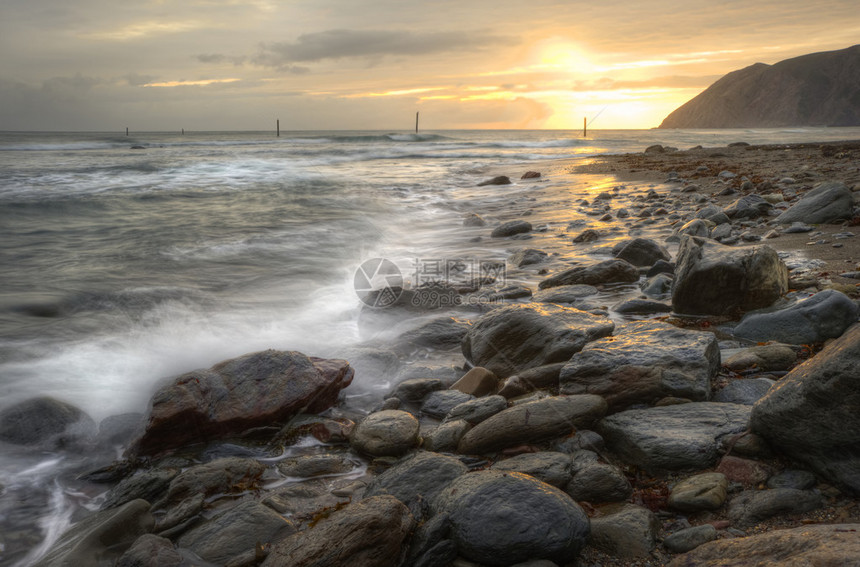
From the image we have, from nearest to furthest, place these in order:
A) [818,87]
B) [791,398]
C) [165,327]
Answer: [791,398] < [165,327] < [818,87]

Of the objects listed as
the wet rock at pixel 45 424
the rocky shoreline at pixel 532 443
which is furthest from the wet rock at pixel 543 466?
the wet rock at pixel 45 424

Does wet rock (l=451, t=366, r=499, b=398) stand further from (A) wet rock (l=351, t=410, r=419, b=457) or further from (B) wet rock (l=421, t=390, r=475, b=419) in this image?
(A) wet rock (l=351, t=410, r=419, b=457)

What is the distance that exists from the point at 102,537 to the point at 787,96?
187 metres

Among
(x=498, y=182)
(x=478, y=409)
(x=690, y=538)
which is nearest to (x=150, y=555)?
(x=478, y=409)

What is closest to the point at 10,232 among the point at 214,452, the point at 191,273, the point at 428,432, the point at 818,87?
the point at 191,273

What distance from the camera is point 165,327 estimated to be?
5742mm

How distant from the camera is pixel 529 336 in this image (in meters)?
3.79

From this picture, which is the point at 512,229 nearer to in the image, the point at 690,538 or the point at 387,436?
the point at 387,436

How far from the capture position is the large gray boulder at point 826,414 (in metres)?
1.90

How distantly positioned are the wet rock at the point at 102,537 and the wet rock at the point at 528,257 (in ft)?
18.1

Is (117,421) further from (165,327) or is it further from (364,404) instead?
(165,327)

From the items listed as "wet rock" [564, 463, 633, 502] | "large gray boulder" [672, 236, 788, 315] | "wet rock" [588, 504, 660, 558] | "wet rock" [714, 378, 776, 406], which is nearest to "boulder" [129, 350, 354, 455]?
"wet rock" [564, 463, 633, 502]

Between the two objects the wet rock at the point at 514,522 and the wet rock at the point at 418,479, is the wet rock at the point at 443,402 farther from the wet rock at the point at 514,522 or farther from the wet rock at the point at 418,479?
the wet rock at the point at 514,522

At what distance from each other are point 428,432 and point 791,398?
187 cm
